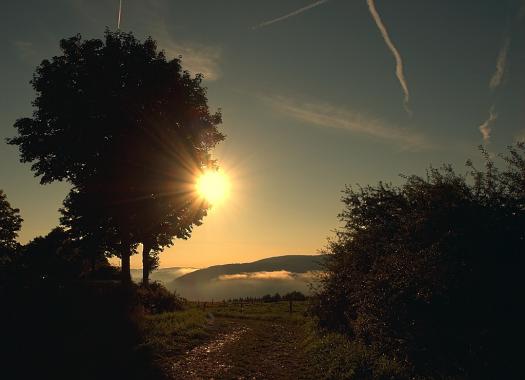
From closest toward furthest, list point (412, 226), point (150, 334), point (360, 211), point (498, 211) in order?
point (498, 211), point (412, 226), point (360, 211), point (150, 334)

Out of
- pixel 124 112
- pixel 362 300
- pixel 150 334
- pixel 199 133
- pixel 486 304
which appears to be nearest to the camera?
pixel 486 304

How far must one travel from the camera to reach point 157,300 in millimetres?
33938

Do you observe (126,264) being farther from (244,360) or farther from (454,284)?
(454,284)

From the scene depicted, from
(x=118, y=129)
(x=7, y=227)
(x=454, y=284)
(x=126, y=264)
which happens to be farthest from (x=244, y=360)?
(x=7, y=227)

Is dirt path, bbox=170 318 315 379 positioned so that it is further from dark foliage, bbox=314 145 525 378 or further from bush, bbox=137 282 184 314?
bush, bbox=137 282 184 314

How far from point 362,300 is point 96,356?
9614 mm

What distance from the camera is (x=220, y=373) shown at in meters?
14.2

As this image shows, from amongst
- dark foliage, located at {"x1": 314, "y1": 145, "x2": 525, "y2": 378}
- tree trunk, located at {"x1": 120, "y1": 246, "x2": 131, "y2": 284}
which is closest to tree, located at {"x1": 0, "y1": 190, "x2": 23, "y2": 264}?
tree trunk, located at {"x1": 120, "y1": 246, "x2": 131, "y2": 284}

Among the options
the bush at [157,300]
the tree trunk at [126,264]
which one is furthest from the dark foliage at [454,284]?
the tree trunk at [126,264]

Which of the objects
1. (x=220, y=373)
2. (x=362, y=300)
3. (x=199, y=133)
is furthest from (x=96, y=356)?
(x=199, y=133)

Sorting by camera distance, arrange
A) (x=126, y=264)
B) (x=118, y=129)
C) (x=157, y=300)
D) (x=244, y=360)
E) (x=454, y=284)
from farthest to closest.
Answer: (x=126, y=264) < (x=157, y=300) < (x=118, y=129) < (x=244, y=360) < (x=454, y=284)

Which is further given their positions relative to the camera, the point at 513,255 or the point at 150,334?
the point at 150,334

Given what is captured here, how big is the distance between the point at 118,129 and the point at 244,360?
1684cm

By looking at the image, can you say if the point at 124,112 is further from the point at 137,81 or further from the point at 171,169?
the point at 171,169
